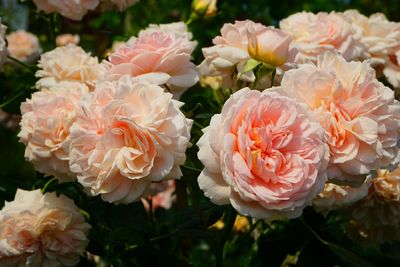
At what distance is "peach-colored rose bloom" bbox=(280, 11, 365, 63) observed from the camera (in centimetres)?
105

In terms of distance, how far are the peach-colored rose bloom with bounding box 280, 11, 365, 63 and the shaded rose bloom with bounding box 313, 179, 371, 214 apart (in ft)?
0.71

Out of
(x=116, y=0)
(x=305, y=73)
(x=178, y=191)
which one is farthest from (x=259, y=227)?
(x=305, y=73)

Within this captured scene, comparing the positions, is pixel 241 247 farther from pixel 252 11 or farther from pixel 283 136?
pixel 252 11

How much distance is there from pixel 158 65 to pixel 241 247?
655mm

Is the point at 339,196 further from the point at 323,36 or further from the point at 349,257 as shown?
the point at 323,36

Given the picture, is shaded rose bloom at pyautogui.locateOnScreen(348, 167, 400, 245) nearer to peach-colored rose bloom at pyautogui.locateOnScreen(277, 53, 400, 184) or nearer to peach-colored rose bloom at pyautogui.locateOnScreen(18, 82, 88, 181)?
peach-colored rose bloom at pyautogui.locateOnScreen(277, 53, 400, 184)

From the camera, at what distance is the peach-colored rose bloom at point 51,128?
89 centimetres

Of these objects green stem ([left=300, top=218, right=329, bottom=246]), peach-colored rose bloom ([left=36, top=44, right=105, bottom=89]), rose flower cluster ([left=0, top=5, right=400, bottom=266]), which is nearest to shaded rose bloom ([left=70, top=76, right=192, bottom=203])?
rose flower cluster ([left=0, top=5, right=400, bottom=266])

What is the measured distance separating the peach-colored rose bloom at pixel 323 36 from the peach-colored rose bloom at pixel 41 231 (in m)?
0.45

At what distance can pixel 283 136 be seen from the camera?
72 cm

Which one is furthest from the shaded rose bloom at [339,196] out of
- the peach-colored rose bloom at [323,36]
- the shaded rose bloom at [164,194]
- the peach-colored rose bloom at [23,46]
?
the peach-colored rose bloom at [23,46]

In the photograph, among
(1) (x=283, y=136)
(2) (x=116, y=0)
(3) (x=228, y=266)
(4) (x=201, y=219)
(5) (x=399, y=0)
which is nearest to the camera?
(1) (x=283, y=136)

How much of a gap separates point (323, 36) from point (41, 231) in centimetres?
57

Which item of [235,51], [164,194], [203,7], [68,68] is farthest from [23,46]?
[235,51]
